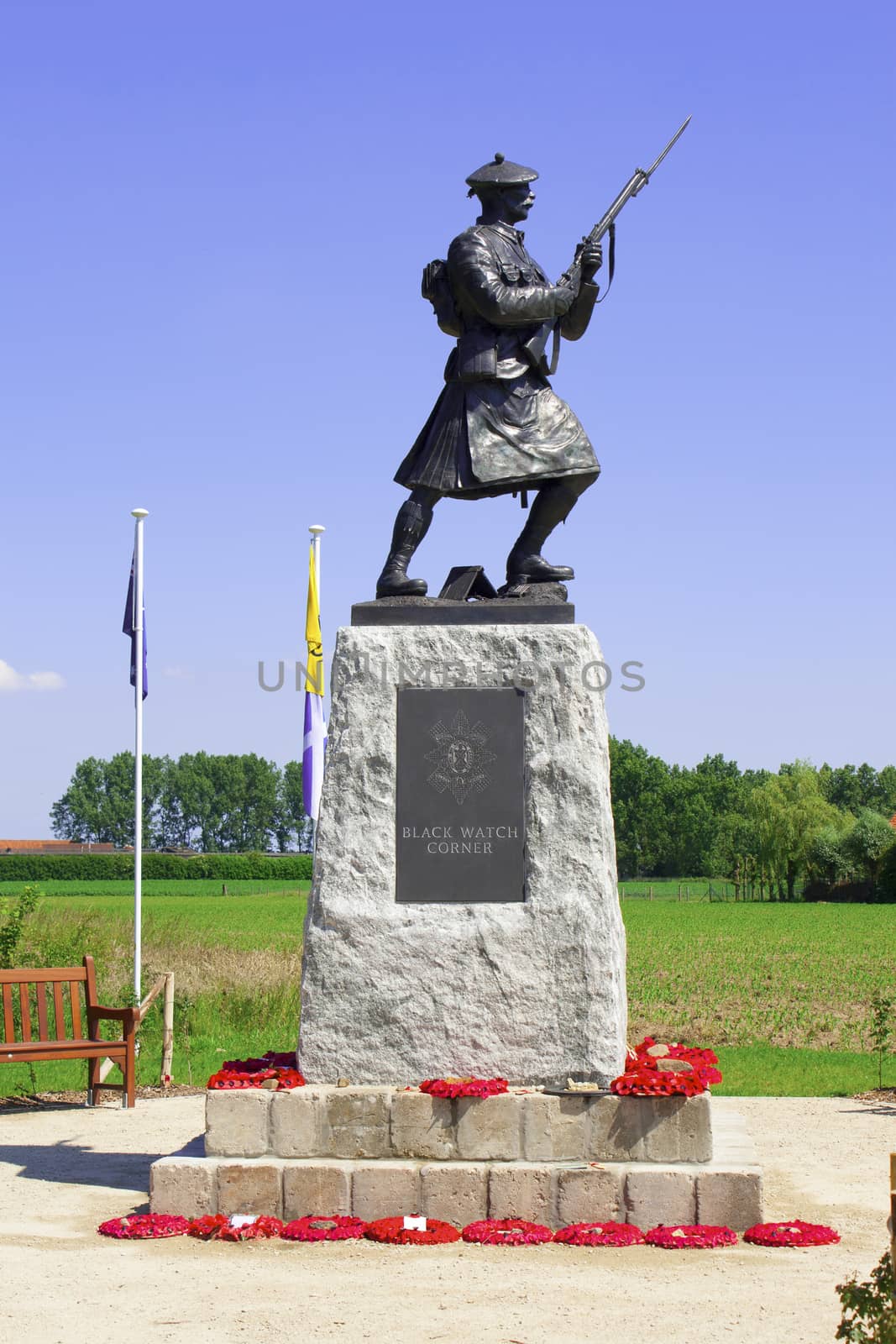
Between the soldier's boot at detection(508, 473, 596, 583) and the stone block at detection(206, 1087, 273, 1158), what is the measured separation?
307 cm

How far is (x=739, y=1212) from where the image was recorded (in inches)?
259


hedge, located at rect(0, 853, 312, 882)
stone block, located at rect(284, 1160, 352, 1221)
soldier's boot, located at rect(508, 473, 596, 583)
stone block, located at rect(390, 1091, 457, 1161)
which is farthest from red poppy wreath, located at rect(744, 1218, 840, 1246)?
hedge, located at rect(0, 853, 312, 882)

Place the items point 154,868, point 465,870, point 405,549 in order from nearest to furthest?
point 465,870 < point 405,549 < point 154,868

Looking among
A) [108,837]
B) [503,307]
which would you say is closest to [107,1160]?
[503,307]

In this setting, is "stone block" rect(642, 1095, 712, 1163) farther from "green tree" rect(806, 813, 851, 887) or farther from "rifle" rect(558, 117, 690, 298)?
"green tree" rect(806, 813, 851, 887)

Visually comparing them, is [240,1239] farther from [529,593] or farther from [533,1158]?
[529,593]

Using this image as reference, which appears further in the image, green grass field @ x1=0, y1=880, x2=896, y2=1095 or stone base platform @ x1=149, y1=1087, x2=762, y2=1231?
green grass field @ x1=0, y1=880, x2=896, y2=1095

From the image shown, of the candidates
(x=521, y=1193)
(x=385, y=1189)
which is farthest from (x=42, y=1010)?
(x=521, y=1193)

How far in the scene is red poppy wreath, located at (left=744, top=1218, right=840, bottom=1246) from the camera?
20.9 ft

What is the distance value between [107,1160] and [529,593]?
424cm

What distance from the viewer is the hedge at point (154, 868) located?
65.7 metres

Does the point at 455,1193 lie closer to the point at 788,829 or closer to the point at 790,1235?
the point at 790,1235

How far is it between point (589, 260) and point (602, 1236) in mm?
5116

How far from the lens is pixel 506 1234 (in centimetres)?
646
